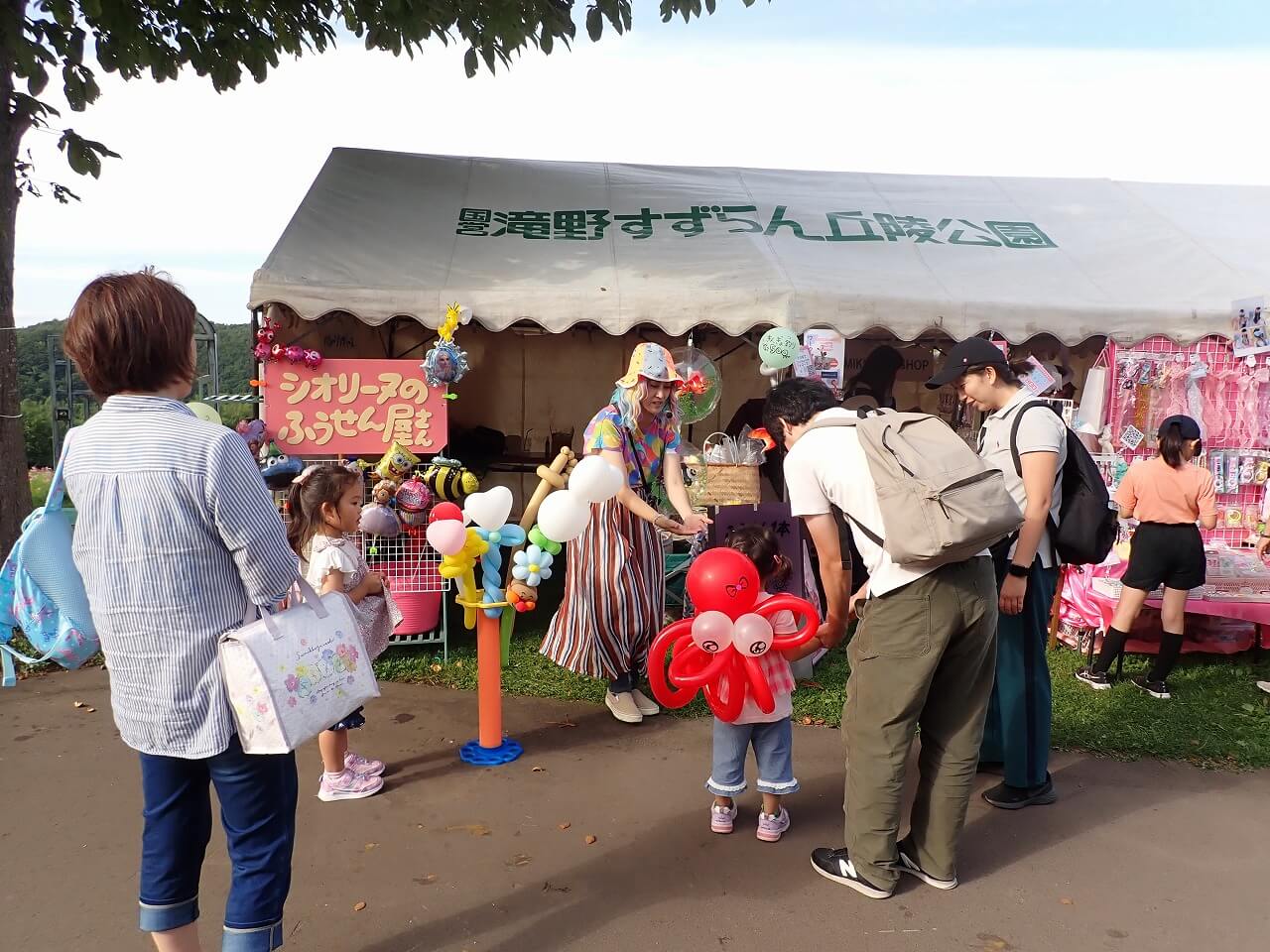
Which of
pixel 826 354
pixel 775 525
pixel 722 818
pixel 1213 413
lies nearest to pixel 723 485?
pixel 775 525

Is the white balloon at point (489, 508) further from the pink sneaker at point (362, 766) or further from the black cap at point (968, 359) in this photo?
the black cap at point (968, 359)

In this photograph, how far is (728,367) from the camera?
8.88m

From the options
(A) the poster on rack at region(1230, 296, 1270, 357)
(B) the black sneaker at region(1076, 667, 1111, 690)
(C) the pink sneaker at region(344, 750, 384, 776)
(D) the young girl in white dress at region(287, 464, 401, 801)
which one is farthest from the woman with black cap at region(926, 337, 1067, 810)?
(A) the poster on rack at region(1230, 296, 1270, 357)

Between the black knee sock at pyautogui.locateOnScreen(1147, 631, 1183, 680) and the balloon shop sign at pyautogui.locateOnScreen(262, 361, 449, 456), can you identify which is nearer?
the black knee sock at pyautogui.locateOnScreen(1147, 631, 1183, 680)

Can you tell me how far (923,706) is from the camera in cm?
283

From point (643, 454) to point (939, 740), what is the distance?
1947mm

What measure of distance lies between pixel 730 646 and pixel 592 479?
93 centimetres

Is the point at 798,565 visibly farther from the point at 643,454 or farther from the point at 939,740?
the point at 939,740

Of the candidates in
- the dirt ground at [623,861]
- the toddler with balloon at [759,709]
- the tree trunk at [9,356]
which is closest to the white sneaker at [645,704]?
the dirt ground at [623,861]

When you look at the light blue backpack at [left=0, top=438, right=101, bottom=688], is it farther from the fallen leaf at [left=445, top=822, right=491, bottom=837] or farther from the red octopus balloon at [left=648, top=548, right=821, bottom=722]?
the red octopus balloon at [left=648, top=548, right=821, bottom=722]

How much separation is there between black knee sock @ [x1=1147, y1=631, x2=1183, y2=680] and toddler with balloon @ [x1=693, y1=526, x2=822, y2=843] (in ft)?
9.06

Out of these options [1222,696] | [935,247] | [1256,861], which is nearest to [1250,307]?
[935,247]

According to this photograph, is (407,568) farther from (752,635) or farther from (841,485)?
(841,485)

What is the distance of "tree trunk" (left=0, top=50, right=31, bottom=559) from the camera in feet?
16.6
